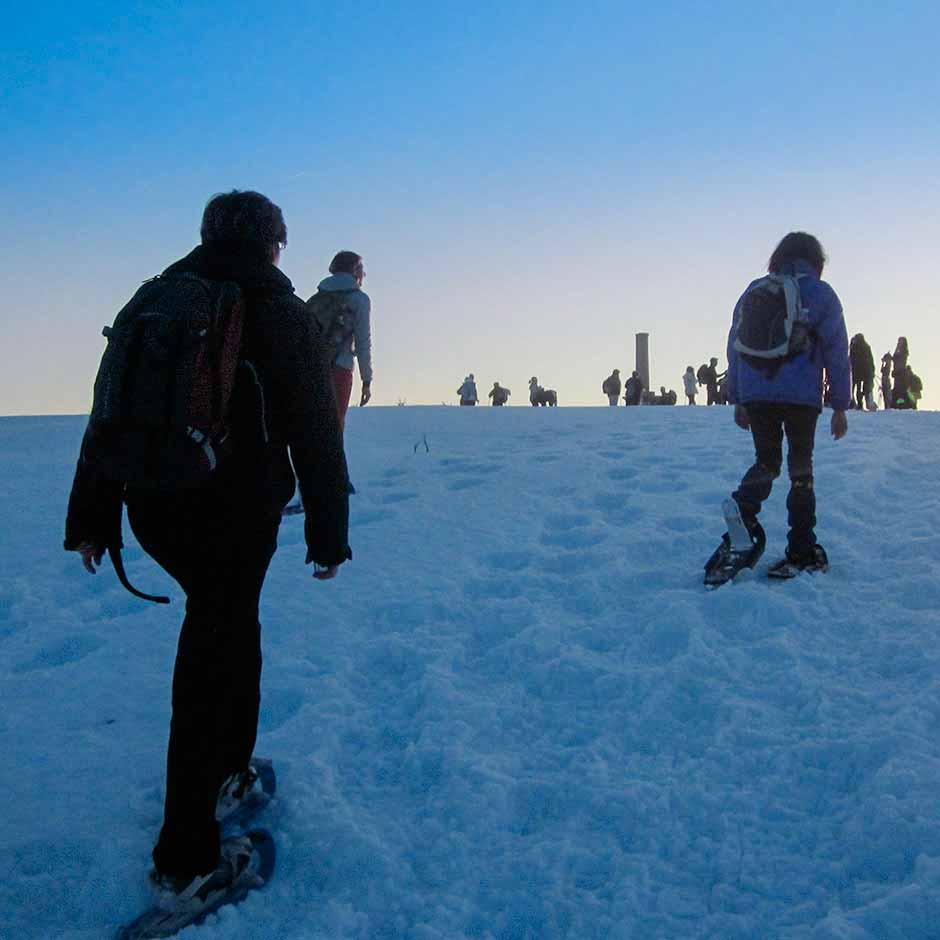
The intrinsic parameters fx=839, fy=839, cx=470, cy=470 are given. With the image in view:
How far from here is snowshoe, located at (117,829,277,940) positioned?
2270mm

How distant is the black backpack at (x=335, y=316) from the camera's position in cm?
635

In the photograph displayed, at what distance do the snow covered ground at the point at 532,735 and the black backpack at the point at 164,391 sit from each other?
1285 mm

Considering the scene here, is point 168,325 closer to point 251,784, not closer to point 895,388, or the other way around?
point 251,784

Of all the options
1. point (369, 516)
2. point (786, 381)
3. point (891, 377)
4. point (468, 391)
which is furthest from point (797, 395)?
point (468, 391)

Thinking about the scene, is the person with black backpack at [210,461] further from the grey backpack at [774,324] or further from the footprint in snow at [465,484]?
the footprint in snow at [465,484]

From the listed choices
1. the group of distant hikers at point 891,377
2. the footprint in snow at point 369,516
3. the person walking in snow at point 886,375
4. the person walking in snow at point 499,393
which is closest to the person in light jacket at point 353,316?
the footprint in snow at point 369,516

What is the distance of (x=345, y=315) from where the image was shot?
6.36 metres

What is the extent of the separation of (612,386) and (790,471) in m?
23.7

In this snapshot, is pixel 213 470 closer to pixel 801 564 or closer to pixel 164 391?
pixel 164 391

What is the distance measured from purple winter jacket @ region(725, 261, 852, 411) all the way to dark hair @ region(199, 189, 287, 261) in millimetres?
2935

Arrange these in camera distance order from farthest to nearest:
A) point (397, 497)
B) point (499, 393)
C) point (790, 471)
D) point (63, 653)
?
point (499, 393) < point (397, 497) < point (790, 471) < point (63, 653)

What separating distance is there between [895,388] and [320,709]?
69.0 feet

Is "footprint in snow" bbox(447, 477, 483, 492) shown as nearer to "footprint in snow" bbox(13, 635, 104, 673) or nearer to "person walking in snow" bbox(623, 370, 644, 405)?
"footprint in snow" bbox(13, 635, 104, 673)

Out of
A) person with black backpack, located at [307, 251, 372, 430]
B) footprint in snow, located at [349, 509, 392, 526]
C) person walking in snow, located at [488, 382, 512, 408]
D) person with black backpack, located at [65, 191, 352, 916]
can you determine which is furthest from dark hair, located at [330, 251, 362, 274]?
person walking in snow, located at [488, 382, 512, 408]
